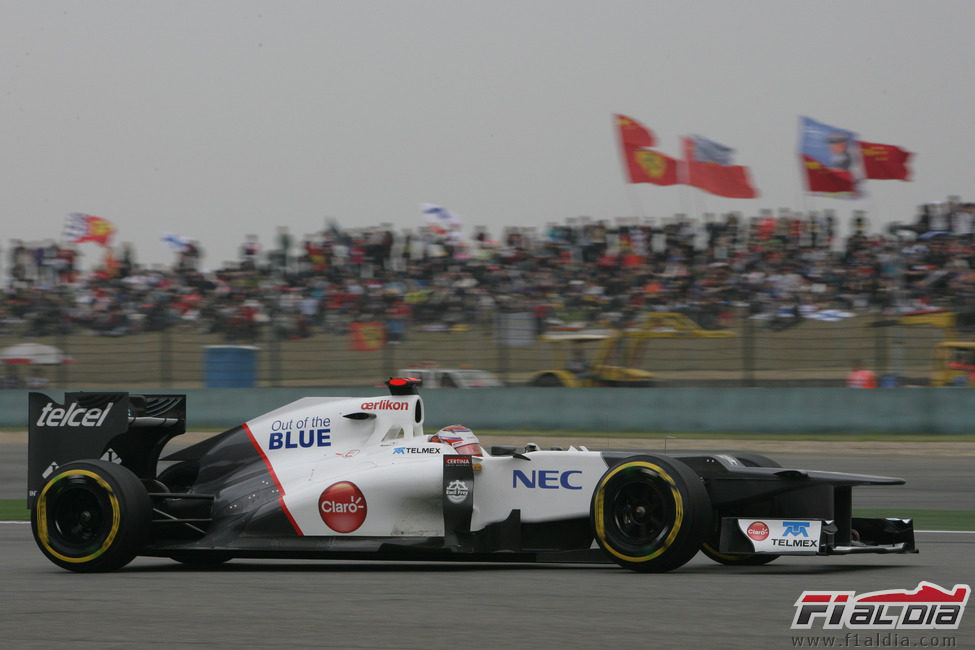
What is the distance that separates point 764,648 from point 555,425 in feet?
51.7

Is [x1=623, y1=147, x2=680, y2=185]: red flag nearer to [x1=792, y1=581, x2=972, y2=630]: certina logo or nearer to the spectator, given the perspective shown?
the spectator

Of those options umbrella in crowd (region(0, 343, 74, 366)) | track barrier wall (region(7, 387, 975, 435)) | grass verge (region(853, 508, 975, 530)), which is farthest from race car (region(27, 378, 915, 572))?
umbrella in crowd (region(0, 343, 74, 366))

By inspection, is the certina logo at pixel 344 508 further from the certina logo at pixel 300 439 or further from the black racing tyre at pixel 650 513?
the black racing tyre at pixel 650 513

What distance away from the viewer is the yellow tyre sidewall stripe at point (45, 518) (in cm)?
747

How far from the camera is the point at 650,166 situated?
2672cm

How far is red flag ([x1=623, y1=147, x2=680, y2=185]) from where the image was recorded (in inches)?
1048

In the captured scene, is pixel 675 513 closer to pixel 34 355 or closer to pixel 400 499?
pixel 400 499

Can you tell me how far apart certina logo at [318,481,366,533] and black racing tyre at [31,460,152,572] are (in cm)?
106

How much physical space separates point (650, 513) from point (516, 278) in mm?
16750

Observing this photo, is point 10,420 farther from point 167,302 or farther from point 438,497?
point 438,497

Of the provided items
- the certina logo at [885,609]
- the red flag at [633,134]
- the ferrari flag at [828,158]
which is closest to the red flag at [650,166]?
the red flag at [633,134]

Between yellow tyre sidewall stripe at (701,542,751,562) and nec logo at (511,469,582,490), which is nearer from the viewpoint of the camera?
nec logo at (511,469,582,490)

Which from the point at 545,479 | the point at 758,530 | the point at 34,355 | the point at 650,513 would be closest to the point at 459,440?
the point at 545,479

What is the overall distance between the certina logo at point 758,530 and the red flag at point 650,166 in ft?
66.2
